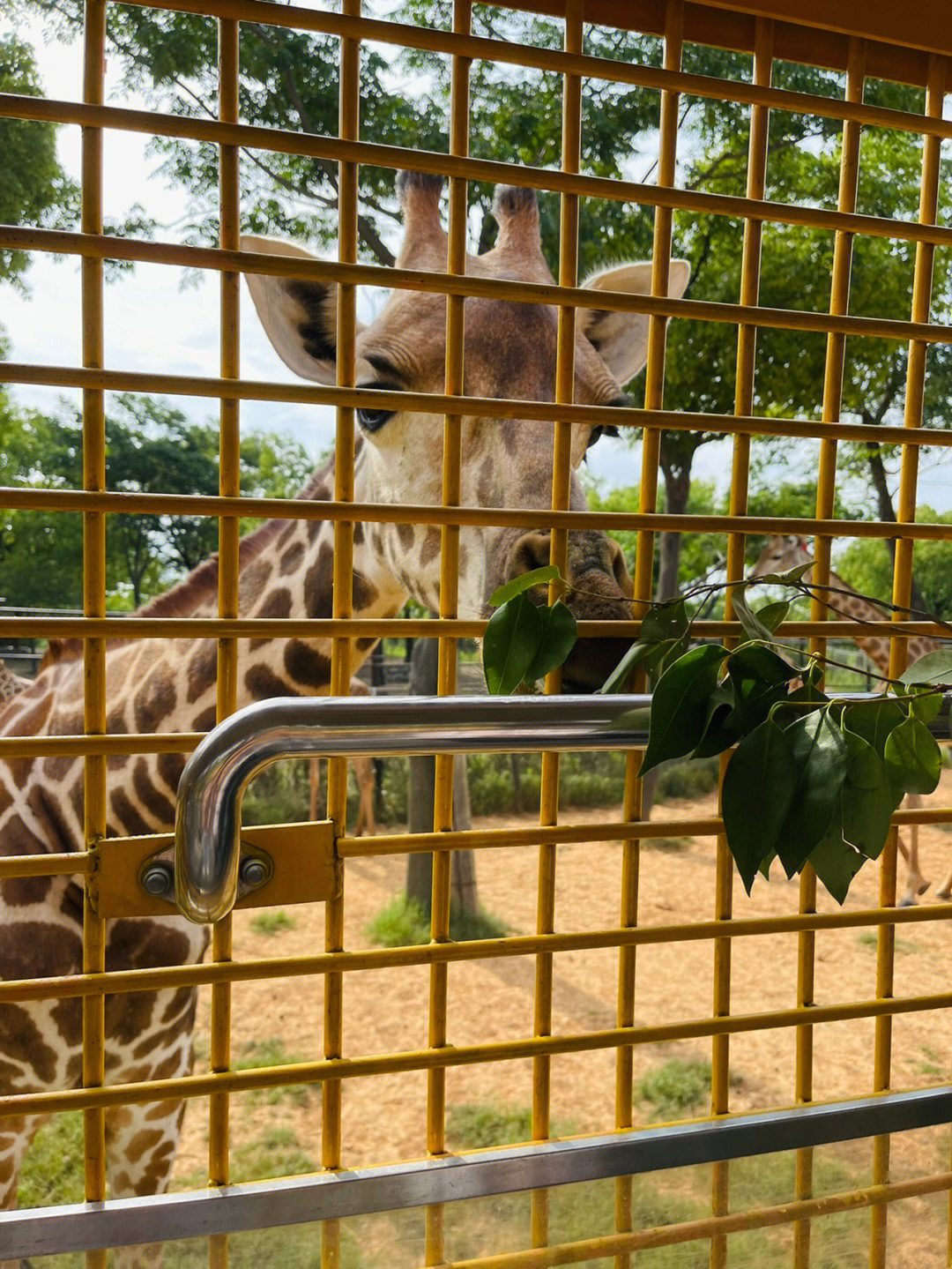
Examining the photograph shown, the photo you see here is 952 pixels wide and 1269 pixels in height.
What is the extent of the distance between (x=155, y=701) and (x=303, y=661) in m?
0.22

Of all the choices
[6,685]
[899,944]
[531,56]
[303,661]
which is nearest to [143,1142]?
[303,661]

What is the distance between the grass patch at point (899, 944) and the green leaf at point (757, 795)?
4.83m

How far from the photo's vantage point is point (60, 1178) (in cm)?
309

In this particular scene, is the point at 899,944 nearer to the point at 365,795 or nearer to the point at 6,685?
the point at 365,795

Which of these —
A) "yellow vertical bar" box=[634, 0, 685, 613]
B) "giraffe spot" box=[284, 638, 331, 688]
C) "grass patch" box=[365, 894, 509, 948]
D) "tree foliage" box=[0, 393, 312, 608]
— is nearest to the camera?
"yellow vertical bar" box=[634, 0, 685, 613]

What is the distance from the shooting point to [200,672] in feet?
4.81

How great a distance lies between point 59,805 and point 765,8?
4.29 feet

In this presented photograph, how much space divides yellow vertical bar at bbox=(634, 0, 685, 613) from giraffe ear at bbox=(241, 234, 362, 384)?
0.68m

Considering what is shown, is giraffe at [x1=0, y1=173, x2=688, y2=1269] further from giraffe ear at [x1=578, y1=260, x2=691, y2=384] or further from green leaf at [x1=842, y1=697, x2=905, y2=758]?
green leaf at [x1=842, y1=697, x2=905, y2=758]

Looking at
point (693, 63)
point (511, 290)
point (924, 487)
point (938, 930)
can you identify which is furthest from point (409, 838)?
point (924, 487)

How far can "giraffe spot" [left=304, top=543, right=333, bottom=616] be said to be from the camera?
1.58 m

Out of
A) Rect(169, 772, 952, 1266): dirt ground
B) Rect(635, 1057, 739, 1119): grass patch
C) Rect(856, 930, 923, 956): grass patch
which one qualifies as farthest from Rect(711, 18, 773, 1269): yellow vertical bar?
Rect(856, 930, 923, 956): grass patch

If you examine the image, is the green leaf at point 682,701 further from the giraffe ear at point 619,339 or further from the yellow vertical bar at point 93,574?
the giraffe ear at point 619,339

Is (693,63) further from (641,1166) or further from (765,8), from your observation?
(641,1166)
